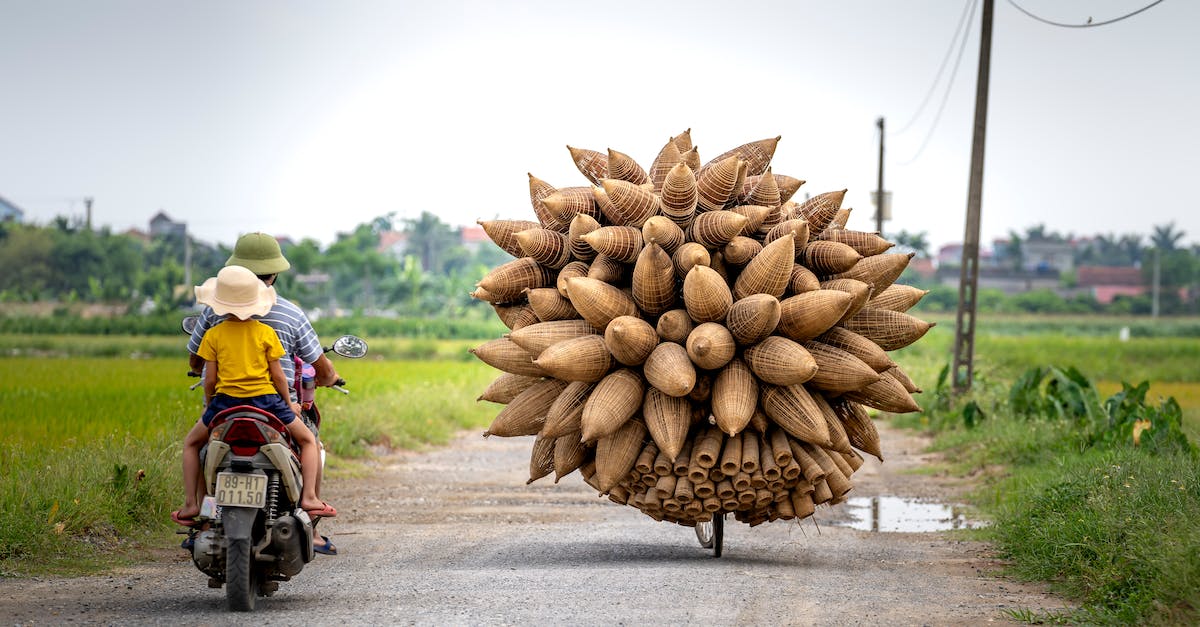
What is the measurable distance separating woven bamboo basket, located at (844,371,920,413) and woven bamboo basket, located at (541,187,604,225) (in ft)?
6.45

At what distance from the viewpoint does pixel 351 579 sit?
24.4 ft

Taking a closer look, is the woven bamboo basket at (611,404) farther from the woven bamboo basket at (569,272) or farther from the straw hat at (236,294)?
the straw hat at (236,294)

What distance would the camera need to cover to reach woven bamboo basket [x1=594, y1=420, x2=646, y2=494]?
7203mm

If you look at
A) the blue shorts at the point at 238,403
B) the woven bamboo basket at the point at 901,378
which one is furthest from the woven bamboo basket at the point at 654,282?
the blue shorts at the point at 238,403

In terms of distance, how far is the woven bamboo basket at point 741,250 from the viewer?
285 inches

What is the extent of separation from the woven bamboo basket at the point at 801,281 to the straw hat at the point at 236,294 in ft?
9.82

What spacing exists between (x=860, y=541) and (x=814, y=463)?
284cm

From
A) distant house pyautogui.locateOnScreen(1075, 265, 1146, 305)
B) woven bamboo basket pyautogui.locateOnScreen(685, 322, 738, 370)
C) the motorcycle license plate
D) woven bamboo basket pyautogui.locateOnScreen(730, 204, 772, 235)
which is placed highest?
distant house pyautogui.locateOnScreen(1075, 265, 1146, 305)

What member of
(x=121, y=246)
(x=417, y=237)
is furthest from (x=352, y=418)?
(x=417, y=237)

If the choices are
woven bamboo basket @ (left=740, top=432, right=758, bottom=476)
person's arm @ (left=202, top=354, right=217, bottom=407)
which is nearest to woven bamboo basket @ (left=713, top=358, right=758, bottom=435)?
woven bamboo basket @ (left=740, top=432, right=758, bottom=476)

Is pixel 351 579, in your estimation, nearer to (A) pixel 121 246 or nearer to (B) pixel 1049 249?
(A) pixel 121 246

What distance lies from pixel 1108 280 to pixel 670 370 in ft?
296

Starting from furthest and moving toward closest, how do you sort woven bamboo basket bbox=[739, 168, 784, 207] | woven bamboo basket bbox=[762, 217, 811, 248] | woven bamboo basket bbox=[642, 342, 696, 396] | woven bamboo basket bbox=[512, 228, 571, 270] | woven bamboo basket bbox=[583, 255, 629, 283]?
woven bamboo basket bbox=[739, 168, 784, 207] → woven bamboo basket bbox=[512, 228, 571, 270] → woven bamboo basket bbox=[583, 255, 629, 283] → woven bamboo basket bbox=[762, 217, 811, 248] → woven bamboo basket bbox=[642, 342, 696, 396]

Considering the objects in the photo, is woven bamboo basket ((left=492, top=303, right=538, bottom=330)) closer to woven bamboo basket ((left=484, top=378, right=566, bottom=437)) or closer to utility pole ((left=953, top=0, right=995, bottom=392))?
woven bamboo basket ((left=484, top=378, right=566, bottom=437))
